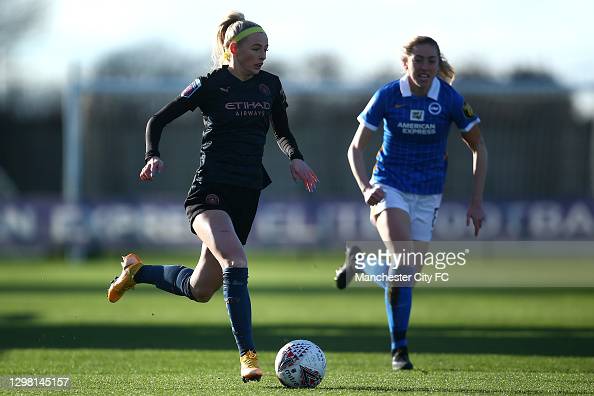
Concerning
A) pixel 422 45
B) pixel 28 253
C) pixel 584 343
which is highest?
pixel 422 45

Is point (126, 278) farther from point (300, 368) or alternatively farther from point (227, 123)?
point (300, 368)

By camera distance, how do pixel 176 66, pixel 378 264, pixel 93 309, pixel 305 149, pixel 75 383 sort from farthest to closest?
1. pixel 176 66
2. pixel 305 149
3. pixel 93 309
4. pixel 378 264
5. pixel 75 383

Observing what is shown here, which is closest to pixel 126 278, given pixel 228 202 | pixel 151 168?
pixel 228 202

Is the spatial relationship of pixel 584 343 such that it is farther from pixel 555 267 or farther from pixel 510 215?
pixel 510 215

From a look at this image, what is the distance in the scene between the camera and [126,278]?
335 inches

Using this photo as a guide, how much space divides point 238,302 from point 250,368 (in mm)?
416

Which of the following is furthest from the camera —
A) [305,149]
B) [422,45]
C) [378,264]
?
[305,149]

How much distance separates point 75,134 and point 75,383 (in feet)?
77.7

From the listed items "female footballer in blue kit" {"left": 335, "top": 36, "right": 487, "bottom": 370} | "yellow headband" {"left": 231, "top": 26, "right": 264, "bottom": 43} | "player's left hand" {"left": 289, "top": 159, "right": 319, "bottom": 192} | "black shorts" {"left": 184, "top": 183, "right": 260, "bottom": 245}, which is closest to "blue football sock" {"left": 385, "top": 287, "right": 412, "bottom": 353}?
"female footballer in blue kit" {"left": 335, "top": 36, "right": 487, "bottom": 370}

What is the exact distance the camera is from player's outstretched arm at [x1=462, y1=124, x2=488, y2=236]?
866cm

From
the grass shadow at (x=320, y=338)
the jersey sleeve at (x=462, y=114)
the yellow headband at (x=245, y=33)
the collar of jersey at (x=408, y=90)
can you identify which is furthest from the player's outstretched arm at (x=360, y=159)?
the grass shadow at (x=320, y=338)

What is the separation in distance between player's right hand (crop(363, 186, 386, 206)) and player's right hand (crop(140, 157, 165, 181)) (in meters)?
1.61

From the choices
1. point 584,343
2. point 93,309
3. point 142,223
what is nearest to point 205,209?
point 584,343

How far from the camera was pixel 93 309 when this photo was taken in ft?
48.1
